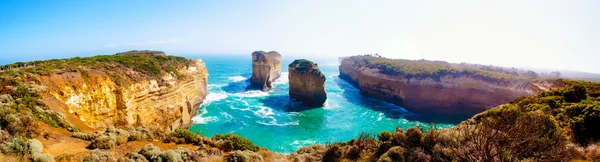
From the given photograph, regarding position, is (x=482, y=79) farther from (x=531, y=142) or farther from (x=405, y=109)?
(x=531, y=142)

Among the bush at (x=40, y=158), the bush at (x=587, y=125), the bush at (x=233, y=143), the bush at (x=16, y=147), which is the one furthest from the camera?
the bush at (x=233, y=143)

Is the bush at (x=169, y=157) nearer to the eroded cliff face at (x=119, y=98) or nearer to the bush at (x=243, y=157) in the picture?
the bush at (x=243, y=157)

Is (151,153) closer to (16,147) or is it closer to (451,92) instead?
(16,147)

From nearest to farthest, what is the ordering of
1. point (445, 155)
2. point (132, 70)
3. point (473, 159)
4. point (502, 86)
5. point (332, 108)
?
point (473, 159) < point (445, 155) < point (132, 70) < point (502, 86) < point (332, 108)

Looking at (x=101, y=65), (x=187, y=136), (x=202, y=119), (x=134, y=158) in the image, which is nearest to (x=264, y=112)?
(x=202, y=119)

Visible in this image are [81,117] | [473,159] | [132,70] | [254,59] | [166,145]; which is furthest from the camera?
[254,59]

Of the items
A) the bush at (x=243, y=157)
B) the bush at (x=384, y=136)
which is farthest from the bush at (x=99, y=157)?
the bush at (x=384, y=136)

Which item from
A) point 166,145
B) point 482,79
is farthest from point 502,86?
point 166,145
